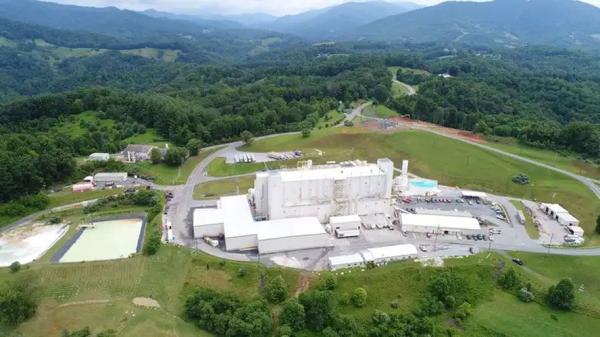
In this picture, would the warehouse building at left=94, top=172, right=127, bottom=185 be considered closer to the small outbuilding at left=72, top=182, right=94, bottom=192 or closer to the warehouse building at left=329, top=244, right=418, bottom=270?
the small outbuilding at left=72, top=182, right=94, bottom=192

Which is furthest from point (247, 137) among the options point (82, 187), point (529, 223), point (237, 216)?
point (529, 223)

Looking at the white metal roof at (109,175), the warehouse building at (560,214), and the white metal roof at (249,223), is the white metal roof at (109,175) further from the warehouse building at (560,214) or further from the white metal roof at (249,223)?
the warehouse building at (560,214)

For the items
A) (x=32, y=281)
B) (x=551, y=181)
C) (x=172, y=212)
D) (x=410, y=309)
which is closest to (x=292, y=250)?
(x=410, y=309)

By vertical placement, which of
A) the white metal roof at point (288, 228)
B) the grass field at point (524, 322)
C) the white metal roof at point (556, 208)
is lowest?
the grass field at point (524, 322)

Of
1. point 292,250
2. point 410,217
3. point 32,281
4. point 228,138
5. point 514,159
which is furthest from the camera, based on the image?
point 228,138

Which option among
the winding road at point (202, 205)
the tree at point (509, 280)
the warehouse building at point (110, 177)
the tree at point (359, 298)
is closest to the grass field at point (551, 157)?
the winding road at point (202, 205)

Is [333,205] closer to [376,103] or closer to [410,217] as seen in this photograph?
[410,217]

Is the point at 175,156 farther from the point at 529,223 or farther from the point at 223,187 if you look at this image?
the point at 529,223
